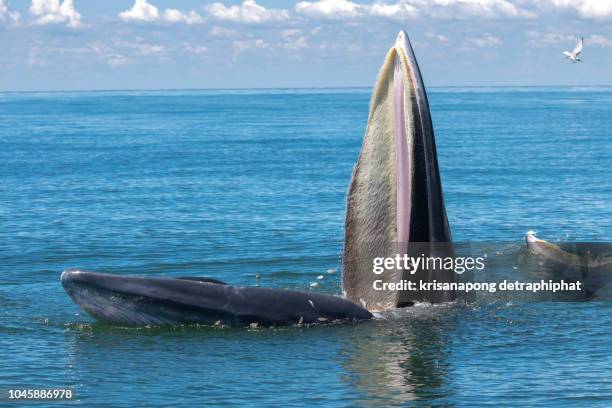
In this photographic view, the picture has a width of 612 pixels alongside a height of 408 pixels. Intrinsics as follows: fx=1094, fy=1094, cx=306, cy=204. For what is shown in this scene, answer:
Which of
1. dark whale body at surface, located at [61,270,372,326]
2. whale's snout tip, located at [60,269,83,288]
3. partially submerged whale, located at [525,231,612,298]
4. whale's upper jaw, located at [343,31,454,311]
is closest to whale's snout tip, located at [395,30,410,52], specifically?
whale's upper jaw, located at [343,31,454,311]

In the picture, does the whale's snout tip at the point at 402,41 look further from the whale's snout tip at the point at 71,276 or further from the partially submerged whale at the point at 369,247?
the whale's snout tip at the point at 71,276

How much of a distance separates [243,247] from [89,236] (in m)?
6.95

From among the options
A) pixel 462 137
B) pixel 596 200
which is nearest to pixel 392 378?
pixel 596 200

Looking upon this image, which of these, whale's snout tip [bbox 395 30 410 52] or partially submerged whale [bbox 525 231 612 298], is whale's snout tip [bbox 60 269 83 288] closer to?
whale's snout tip [bbox 395 30 410 52]

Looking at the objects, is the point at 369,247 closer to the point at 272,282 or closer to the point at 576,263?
the point at 272,282

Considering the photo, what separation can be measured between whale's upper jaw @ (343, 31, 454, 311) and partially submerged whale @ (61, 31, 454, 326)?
2 centimetres

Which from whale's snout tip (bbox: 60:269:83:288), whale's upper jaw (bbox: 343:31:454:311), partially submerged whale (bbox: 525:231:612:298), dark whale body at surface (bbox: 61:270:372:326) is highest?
whale's upper jaw (bbox: 343:31:454:311)

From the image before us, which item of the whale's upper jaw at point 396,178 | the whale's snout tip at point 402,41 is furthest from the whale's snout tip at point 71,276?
the whale's snout tip at point 402,41

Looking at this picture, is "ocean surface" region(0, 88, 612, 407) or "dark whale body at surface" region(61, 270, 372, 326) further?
"dark whale body at surface" region(61, 270, 372, 326)

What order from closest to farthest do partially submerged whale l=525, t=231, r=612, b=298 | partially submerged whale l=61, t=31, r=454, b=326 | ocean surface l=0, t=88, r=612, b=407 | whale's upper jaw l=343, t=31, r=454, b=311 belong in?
whale's upper jaw l=343, t=31, r=454, b=311 < partially submerged whale l=61, t=31, r=454, b=326 < ocean surface l=0, t=88, r=612, b=407 < partially submerged whale l=525, t=231, r=612, b=298

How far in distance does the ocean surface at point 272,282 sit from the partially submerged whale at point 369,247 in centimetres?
61

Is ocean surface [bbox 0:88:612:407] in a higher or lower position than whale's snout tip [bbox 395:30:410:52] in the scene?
lower

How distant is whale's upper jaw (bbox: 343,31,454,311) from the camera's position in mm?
19078

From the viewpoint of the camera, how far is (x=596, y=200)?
49906 millimetres
